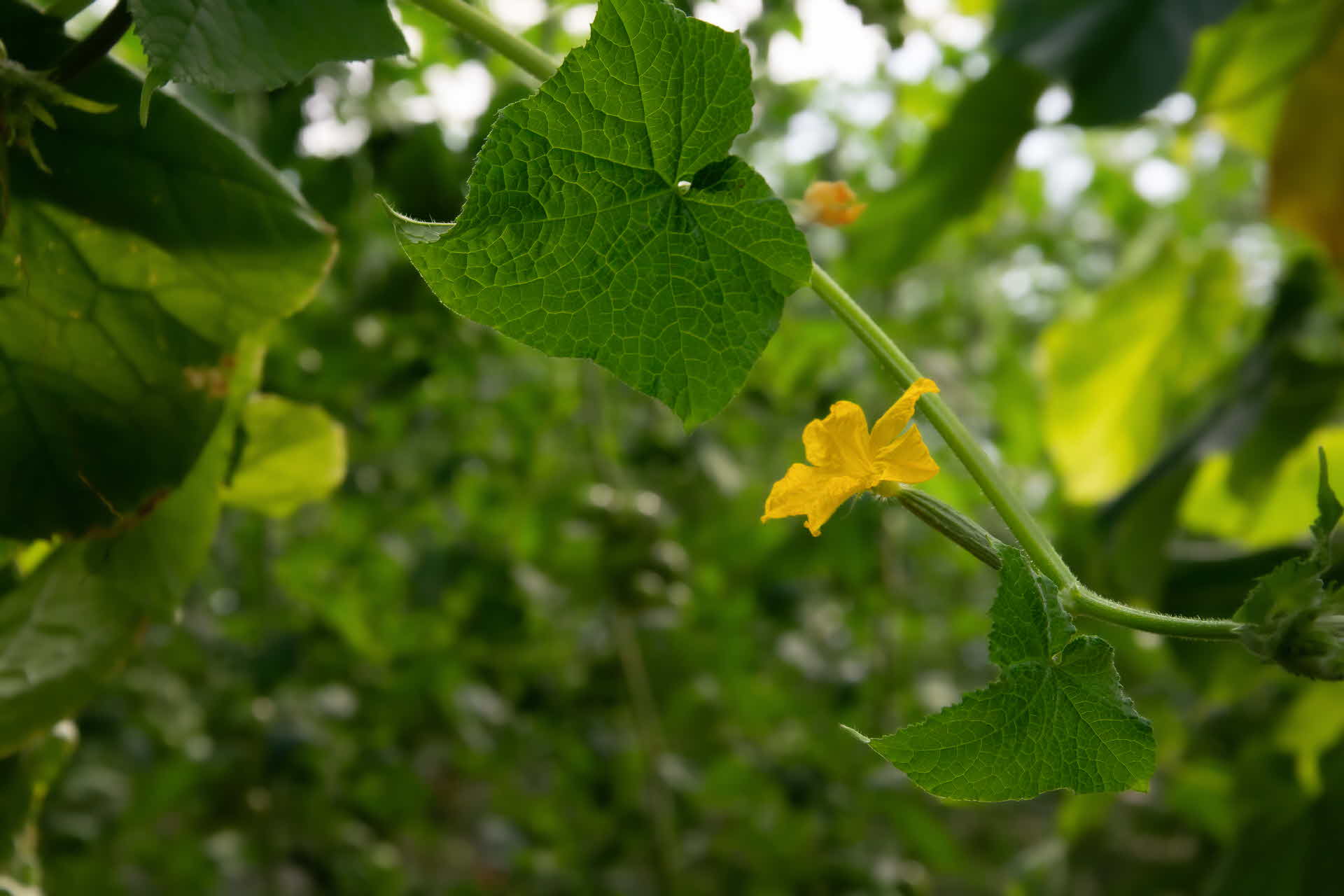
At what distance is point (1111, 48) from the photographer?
755 millimetres

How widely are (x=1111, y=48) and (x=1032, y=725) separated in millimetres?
706

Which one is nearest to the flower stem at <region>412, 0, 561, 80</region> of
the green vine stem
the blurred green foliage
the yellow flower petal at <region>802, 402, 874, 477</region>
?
the green vine stem

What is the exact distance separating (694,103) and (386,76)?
764mm

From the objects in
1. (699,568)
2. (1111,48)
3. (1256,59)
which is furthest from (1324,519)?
(699,568)

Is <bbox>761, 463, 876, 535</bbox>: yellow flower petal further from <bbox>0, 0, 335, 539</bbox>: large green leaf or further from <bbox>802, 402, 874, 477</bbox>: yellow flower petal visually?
<bbox>0, 0, 335, 539</bbox>: large green leaf

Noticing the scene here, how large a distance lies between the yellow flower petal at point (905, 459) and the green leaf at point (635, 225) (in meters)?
0.04

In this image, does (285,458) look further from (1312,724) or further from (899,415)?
(1312,724)

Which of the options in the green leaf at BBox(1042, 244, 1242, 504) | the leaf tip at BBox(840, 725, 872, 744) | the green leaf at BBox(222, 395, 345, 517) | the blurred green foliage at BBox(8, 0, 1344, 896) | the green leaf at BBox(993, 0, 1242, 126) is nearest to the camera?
the leaf tip at BBox(840, 725, 872, 744)

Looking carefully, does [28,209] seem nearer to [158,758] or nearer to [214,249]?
[214,249]

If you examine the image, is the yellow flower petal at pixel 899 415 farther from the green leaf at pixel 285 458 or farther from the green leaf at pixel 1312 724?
the green leaf at pixel 1312 724

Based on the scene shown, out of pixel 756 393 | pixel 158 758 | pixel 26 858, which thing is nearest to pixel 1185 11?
pixel 756 393

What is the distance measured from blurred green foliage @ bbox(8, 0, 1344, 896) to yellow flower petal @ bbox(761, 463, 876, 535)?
513mm

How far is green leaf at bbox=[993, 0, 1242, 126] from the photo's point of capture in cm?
72

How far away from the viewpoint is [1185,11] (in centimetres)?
70
